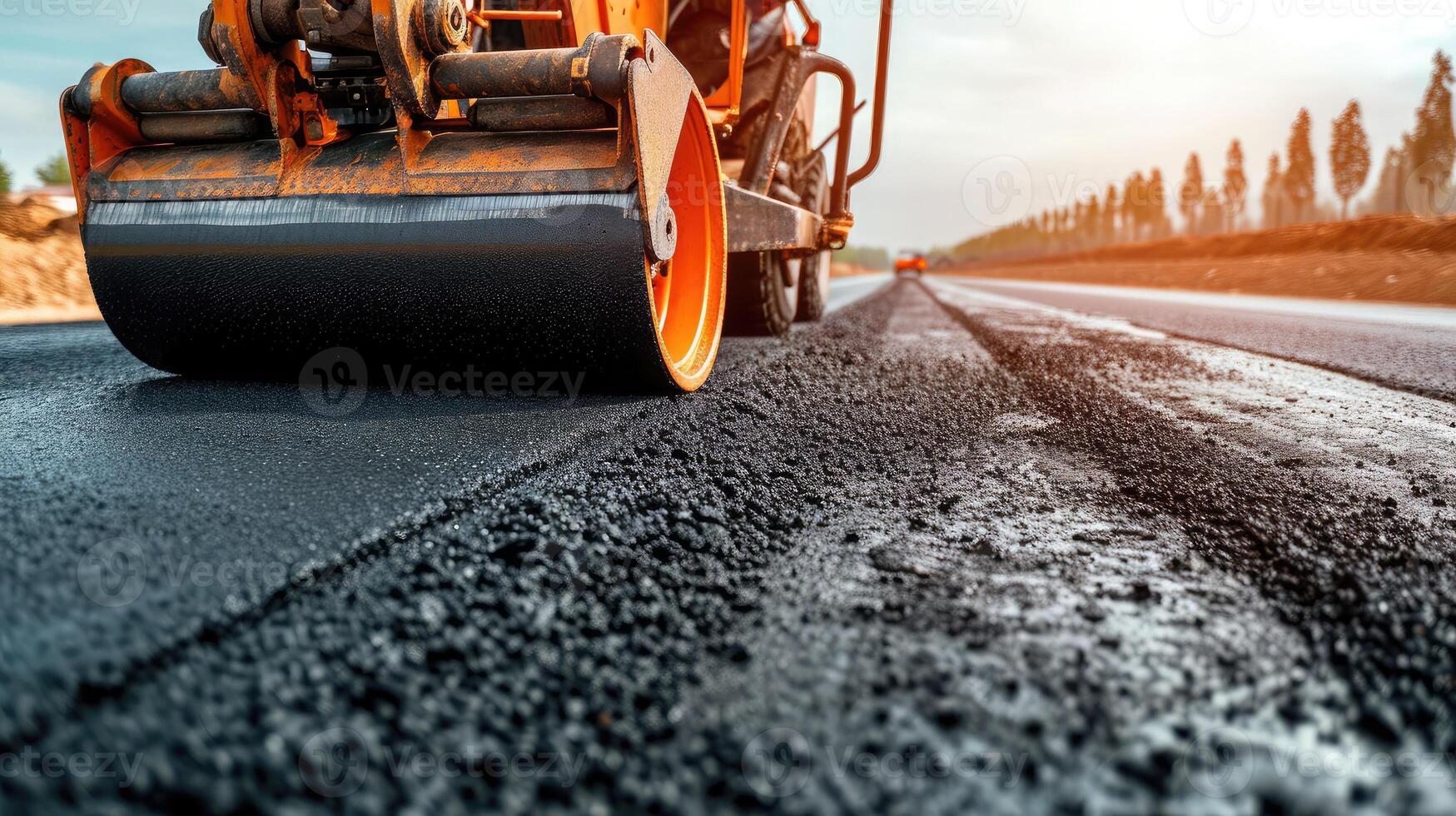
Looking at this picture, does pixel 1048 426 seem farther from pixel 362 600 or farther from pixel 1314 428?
pixel 362 600

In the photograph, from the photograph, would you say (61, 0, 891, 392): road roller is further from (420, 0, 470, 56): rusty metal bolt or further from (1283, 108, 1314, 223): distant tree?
(1283, 108, 1314, 223): distant tree

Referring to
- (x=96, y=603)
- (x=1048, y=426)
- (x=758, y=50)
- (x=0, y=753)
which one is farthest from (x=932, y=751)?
(x=758, y=50)

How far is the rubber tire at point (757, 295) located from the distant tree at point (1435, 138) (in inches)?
2432

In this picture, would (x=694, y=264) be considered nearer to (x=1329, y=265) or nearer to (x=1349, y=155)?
(x=1329, y=265)

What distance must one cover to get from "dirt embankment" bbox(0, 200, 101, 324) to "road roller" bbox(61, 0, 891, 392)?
9053mm

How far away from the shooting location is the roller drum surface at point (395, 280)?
261 centimetres

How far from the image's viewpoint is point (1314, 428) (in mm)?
3133

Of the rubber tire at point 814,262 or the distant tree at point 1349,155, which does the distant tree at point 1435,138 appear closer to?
the distant tree at point 1349,155

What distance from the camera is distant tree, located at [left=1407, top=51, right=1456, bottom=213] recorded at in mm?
50250

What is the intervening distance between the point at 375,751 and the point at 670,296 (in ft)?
8.81

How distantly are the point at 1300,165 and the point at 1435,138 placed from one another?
1664 centimetres

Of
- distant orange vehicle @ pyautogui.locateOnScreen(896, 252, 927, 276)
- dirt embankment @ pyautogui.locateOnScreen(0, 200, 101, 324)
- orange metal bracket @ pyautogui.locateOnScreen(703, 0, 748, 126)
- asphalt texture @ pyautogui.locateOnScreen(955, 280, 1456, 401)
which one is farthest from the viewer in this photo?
distant orange vehicle @ pyautogui.locateOnScreen(896, 252, 927, 276)

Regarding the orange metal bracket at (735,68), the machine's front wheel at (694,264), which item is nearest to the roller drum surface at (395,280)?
the machine's front wheel at (694,264)

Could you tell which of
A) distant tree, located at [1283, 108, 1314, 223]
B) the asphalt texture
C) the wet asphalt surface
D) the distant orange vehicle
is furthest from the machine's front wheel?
distant tree, located at [1283, 108, 1314, 223]
